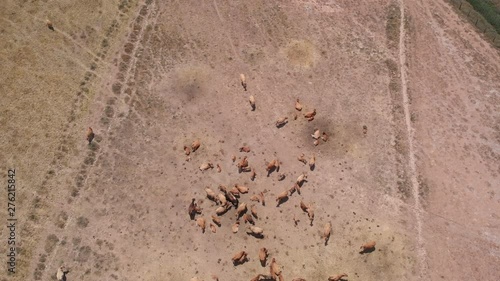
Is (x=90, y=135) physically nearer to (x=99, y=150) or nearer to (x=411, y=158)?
(x=99, y=150)

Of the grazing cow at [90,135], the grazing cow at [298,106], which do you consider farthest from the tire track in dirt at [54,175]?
the grazing cow at [298,106]

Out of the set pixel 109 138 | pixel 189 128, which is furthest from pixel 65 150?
pixel 189 128

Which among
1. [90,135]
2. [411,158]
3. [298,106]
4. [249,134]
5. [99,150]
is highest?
[411,158]

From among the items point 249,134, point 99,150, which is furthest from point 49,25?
point 249,134

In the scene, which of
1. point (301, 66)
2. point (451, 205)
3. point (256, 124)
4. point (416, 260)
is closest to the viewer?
point (416, 260)

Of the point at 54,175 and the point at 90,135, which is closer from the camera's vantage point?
the point at 54,175

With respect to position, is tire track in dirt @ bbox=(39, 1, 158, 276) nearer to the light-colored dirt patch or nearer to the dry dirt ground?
the dry dirt ground

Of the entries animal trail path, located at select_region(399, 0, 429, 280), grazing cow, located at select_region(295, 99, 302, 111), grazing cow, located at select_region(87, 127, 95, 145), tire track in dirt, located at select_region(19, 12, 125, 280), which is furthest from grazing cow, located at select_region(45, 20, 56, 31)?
animal trail path, located at select_region(399, 0, 429, 280)

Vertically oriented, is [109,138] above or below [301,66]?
below

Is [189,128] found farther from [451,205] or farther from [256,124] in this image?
[451,205]

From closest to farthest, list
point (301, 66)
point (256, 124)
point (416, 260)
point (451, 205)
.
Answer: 1. point (416, 260)
2. point (451, 205)
3. point (256, 124)
4. point (301, 66)
